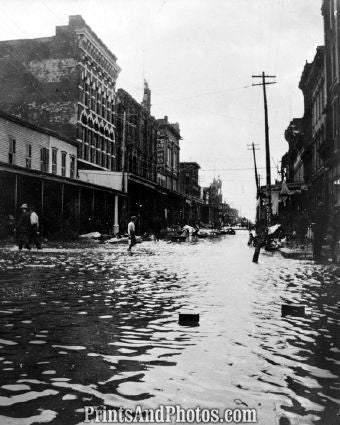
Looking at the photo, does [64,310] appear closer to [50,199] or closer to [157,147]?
[50,199]

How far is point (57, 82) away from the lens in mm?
40312

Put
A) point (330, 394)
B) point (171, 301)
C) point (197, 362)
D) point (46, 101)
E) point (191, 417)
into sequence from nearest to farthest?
point (191, 417), point (330, 394), point (197, 362), point (171, 301), point (46, 101)

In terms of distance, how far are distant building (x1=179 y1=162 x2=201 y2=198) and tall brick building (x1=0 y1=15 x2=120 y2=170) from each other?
50930 millimetres

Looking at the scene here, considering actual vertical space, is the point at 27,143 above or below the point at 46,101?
below

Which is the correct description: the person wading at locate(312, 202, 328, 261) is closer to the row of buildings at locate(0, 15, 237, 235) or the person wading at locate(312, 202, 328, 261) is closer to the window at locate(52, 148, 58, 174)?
the row of buildings at locate(0, 15, 237, 235)

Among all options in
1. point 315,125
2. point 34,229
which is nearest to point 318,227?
point 34,229

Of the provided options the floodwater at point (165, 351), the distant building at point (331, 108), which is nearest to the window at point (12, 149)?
the distant building at point (331, 108)

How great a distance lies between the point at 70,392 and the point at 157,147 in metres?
66.0

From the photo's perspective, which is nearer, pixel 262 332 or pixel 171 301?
pixel 262 332

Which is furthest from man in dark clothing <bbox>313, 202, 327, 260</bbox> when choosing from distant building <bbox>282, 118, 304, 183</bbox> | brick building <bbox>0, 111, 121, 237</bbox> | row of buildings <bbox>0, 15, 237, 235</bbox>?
distant building <bbox>282, 118, 304, 183</bbox>

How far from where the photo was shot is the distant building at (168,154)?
69.9 metres

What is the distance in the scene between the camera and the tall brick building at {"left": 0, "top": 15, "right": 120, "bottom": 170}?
3988cm

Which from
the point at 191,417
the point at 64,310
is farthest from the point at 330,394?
the point at 64,310

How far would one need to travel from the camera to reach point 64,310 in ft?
22.6
